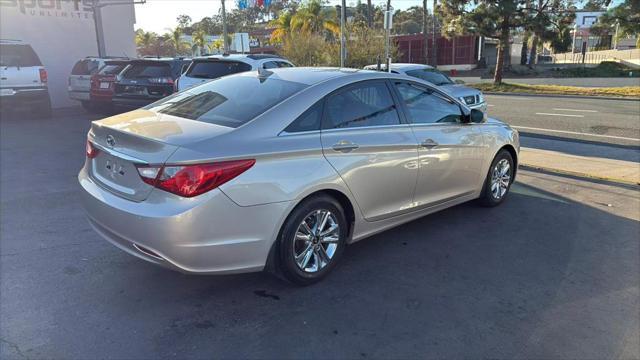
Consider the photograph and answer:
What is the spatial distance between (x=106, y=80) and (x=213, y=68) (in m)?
4.92

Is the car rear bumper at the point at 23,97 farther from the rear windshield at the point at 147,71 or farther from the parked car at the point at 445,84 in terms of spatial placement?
the parked car at the point at 445,84

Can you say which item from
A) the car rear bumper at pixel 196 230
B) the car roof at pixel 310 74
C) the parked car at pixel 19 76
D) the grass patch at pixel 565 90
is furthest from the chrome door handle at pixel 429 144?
the grass patch at pixel 565 90

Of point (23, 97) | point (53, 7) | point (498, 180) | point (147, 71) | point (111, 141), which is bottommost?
point (498, 180)

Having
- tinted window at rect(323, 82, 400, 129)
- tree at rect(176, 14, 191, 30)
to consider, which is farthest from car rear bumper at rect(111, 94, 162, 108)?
tree at rect(176, 14, 191, 30)

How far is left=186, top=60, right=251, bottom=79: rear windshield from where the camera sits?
9789 millimetres

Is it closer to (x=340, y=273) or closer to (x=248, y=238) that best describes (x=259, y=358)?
(x=248, y=238)

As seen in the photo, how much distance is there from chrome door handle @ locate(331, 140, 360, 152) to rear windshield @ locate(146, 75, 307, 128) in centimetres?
54

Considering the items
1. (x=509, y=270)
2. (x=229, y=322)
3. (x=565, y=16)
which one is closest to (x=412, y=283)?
(x=509, y=270)

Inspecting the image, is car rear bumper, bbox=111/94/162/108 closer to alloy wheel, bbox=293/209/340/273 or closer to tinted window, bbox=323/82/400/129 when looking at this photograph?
tinted window, bbox=323/82/400/129

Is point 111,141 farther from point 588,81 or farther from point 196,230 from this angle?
point 588,81

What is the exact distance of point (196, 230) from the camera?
3184 mm

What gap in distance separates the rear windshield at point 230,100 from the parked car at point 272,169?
0.04 ft

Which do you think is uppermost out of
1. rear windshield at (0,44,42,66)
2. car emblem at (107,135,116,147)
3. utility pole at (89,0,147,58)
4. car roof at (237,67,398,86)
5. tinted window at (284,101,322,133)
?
utility pole at (89,0,147,58)

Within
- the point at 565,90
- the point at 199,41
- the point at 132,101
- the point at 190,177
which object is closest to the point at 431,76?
the point at 132,101
